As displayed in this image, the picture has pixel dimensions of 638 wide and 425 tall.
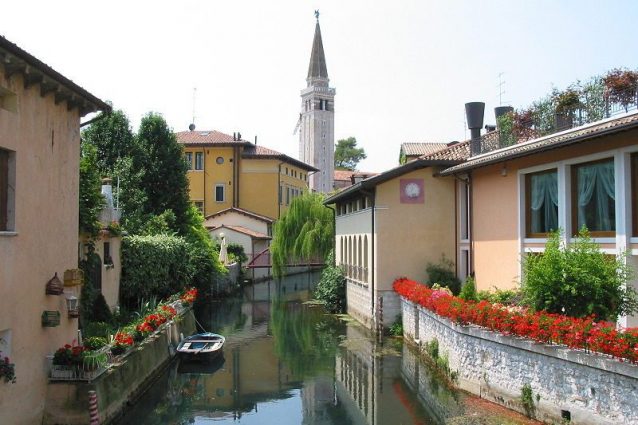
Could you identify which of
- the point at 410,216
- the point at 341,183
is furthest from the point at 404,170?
the point at 341,183

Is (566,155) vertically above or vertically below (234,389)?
above

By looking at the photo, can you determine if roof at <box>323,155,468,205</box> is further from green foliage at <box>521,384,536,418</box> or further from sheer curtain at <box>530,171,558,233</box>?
green foliage at <box>521,384,536,418</box>

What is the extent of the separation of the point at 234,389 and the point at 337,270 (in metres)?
14.8

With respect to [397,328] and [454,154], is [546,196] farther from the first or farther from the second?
[397,328]

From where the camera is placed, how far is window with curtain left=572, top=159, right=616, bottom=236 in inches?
524

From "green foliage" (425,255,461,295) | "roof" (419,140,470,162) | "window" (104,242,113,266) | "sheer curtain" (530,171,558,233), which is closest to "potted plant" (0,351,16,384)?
"window" (104,242,113,266)

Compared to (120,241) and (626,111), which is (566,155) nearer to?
(626,111)

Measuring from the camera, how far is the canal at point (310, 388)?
1346cm

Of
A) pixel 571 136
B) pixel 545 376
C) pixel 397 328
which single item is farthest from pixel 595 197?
pixel 397 328

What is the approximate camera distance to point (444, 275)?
71.1 feet

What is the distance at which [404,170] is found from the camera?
71.4 ft

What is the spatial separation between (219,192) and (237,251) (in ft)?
36.6

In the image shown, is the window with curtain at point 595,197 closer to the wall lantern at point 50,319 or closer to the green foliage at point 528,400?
the green foliage at point 528,400

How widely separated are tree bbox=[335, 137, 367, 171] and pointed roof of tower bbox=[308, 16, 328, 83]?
1295cm
